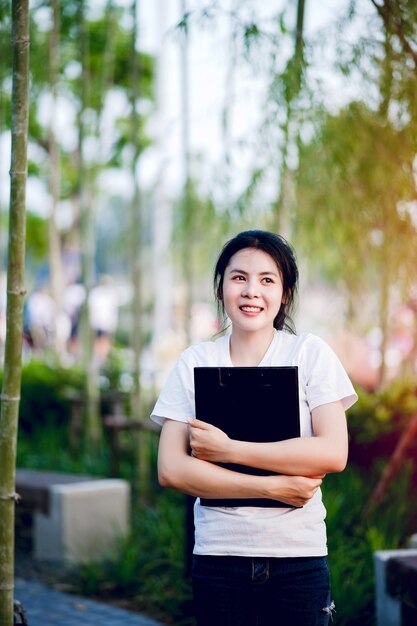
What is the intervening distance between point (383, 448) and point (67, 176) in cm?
1302

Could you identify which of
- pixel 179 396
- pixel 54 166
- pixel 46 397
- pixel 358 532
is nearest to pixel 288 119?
pixel 358 532

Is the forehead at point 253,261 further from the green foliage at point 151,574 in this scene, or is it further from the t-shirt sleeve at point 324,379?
the green foliage at point 151,574

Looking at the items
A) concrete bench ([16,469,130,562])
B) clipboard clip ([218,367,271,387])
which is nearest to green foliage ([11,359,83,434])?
concrete bench ([16,469,130,562])

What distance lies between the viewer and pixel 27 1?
10.00 ft

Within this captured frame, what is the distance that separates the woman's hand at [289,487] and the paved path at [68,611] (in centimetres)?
267

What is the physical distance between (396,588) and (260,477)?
187 cm

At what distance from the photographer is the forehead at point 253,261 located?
244cm

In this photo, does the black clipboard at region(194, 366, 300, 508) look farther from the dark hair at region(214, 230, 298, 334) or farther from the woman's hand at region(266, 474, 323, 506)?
the dark hair at region(214, 230, 298, 334)

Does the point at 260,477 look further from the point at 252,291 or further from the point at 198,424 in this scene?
the point at 252,291

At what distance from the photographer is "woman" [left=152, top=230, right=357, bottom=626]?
2287 mm

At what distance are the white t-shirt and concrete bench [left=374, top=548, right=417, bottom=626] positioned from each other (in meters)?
1.54

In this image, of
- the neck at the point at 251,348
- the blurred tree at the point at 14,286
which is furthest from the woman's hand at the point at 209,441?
the blurred tree at the point at 14,286

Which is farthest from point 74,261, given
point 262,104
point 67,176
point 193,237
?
point 262,104

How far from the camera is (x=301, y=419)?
238cm
